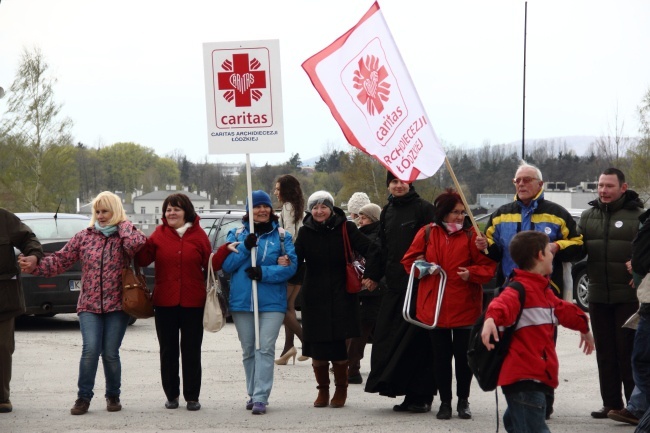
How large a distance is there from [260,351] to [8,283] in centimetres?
214

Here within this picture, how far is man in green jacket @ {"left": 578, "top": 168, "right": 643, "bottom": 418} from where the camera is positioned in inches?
314

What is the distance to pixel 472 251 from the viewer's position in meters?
7.98

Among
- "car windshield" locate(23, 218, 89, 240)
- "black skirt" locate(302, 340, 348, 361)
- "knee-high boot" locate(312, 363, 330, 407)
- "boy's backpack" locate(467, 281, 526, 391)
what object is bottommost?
"knee-high boot" locate(312, 363, 330, 407)

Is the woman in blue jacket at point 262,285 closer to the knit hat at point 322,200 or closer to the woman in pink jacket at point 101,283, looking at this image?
the knit hat at point 322,200

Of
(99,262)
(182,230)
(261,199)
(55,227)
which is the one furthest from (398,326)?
(55,227)

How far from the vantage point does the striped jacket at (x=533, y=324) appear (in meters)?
5.82

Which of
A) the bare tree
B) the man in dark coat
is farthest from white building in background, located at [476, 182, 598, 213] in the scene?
the man in dark coat

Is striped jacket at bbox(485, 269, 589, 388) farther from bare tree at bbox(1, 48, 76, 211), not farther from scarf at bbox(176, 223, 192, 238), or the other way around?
bare tree at bbox(1, 48, 76, 211)

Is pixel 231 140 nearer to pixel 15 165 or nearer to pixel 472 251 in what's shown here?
pixel 472 251

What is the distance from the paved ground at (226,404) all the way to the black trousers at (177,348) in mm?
203

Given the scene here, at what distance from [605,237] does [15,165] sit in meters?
A: 60.9

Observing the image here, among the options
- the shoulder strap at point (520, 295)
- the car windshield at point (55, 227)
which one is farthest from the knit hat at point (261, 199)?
the car windshield at point (55, 227)

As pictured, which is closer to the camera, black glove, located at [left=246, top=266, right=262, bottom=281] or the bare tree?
black glove, located at [left=246, top=266, right=262, bottom=281]

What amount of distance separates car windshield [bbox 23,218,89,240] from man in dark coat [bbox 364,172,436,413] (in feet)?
24.1
